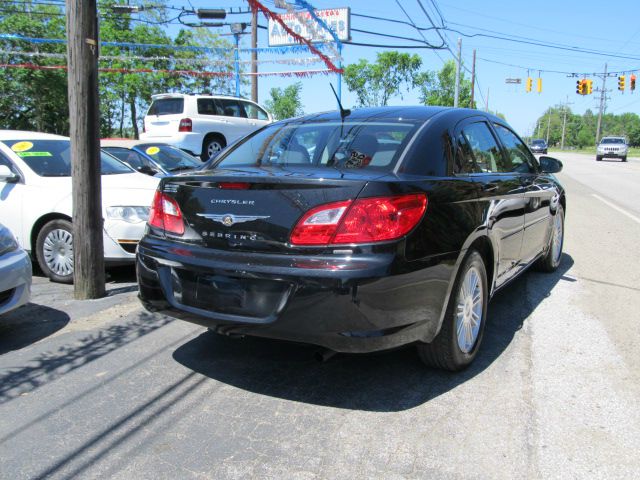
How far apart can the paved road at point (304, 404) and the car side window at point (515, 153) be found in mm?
1241

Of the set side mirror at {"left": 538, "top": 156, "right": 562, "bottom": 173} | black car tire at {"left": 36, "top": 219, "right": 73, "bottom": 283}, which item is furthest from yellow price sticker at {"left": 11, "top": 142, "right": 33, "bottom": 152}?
side mirror at {"left": 538, "top": 156, "right": 562, "bottom": 173}

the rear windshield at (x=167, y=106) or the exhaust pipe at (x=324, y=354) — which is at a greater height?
the rear windshield at (x=167, y=106)

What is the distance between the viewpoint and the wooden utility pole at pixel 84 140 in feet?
15.9

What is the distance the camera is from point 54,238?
5625mm

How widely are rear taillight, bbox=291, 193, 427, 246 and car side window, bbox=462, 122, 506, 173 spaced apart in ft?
3.93

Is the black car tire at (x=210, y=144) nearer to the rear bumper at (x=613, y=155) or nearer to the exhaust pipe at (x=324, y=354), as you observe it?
the exhaust pipe at (x=324, y=354)

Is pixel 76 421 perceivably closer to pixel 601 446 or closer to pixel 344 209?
pixel 344 209

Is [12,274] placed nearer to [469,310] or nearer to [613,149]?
[469,310]

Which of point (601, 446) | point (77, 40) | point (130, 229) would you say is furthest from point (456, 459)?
point (77, 40)

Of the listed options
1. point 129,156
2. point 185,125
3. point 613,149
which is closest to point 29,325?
point 129,156

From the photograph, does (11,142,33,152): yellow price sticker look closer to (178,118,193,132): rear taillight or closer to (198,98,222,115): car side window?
(178,118,193,132): rear taillight

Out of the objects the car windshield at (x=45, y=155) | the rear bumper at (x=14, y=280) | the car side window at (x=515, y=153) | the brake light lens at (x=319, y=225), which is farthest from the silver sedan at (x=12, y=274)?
the car side window at (x=515, y=153)

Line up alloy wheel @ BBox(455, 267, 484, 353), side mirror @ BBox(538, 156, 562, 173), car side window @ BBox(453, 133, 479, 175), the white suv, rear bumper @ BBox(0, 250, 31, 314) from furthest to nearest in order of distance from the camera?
1. the white suv
2. side mirror @ BBox(538, 156, 562, 173)
3. rear bumper @ BBox(0, 250, 31, 314)
4. car side window @ BBox(453, 133, 479, 175)
5. alloy wheel @ BBox(455, 267, 484, 353)

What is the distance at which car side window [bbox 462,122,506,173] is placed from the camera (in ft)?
12.6
